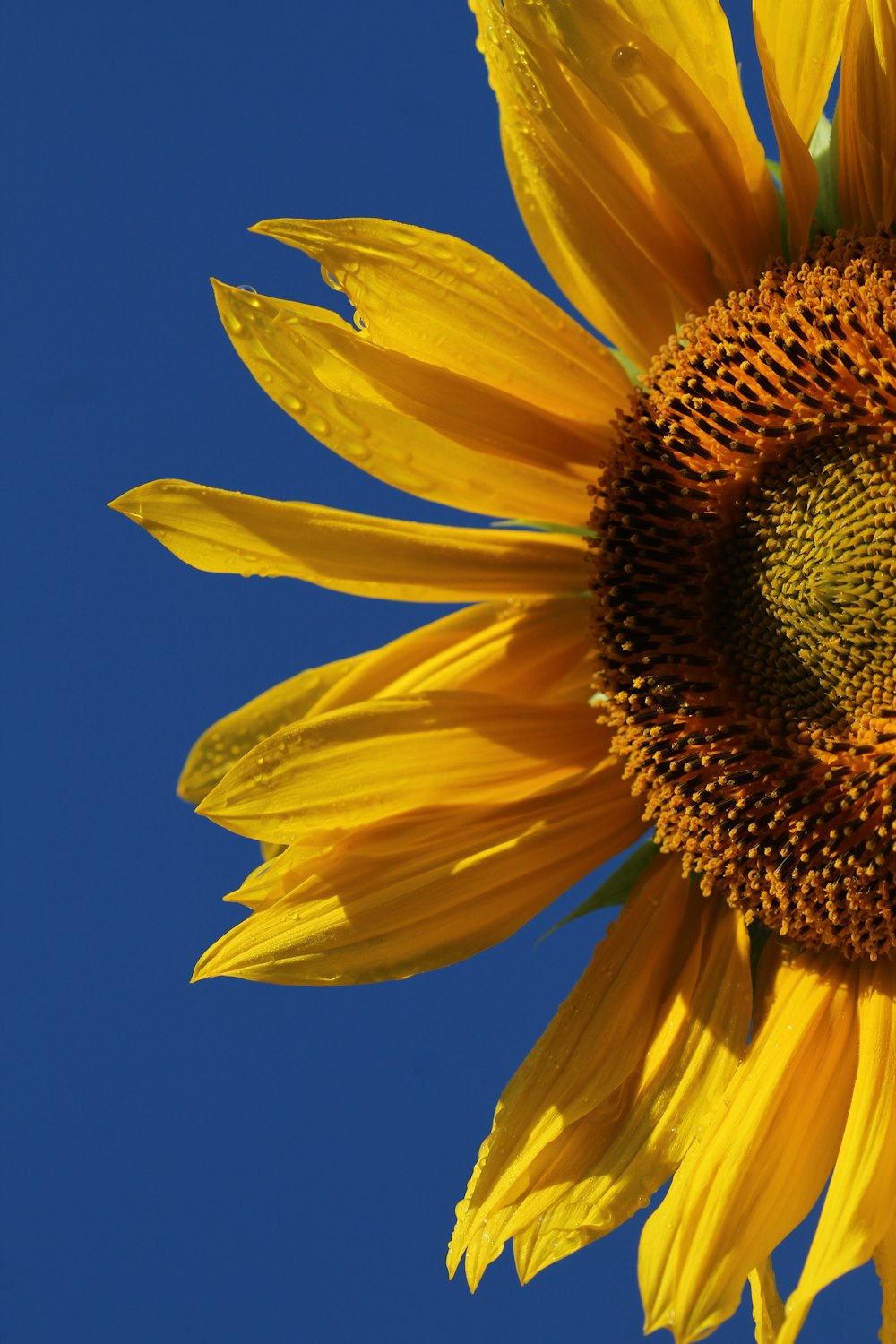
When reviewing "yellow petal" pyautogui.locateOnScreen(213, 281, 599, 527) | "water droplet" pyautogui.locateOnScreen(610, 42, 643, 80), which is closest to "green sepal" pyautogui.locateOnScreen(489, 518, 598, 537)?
"yellow petal" pyautogui.locateOnScreen(213, 281, 599, 527)

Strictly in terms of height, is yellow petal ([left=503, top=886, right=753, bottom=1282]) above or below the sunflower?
below

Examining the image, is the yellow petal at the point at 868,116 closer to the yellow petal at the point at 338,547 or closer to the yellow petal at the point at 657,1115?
the yellow petal at the point at 338,547

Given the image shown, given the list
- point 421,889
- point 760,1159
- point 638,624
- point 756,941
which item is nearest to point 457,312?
point 638,624

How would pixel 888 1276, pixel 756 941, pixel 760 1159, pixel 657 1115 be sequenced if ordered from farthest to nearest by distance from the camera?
pixel 756 941
pixel 657 1115
pixel 760 1159
pixel 888 1276

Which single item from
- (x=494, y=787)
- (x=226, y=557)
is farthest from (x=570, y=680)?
(x=226, y=557)

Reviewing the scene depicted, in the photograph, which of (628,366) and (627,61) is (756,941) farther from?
(627,61)

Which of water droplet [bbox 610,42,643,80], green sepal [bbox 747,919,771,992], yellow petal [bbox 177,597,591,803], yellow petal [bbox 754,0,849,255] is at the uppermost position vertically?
water droplet [bbox 610,42,643,80]

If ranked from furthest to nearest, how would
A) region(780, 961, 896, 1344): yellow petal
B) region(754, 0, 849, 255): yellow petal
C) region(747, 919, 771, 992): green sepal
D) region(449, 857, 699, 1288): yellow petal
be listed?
region(747, 919, 771, 992): green sepal < region(449, 857, 699, 1288): yellow petal < region(754, 0, 849, 255): yellow petal < region(780, 961, 896, 1344): yellow petal

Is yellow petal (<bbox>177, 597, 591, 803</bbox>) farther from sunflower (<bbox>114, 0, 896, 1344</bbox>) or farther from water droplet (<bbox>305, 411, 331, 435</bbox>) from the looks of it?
water droplet (<bbox>305, 411, 331, 435</bbox>)

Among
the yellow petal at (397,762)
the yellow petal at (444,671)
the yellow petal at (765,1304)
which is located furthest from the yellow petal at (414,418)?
the yellow petal at (765,1304)
